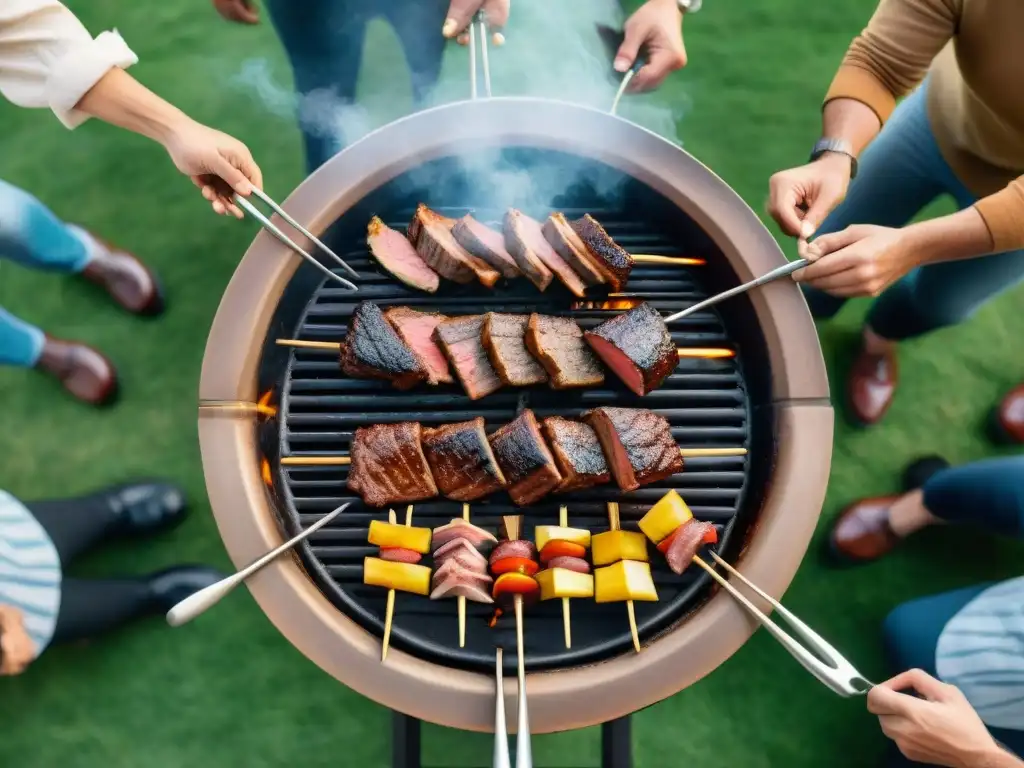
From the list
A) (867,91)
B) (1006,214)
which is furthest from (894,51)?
(1006,214)

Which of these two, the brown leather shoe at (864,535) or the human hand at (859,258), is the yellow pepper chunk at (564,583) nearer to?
the human hand at (859,258)

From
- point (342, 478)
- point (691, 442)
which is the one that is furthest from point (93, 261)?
point (691, 442)

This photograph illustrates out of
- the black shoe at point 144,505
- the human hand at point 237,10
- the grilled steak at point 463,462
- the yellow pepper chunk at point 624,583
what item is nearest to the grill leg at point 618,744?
the yellow pepper chunk at point 624,583

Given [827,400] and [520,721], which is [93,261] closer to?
[520,721]

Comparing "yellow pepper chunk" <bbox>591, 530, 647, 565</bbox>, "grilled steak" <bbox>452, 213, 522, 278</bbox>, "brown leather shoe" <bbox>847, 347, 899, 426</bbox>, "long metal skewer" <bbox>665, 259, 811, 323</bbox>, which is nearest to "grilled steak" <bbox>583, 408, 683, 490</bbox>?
"yellow pepper chunk" <bbox>591, 530, 647, 565</bbox>

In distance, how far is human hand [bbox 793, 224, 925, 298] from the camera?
2.36 meters

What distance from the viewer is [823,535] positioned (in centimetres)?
365

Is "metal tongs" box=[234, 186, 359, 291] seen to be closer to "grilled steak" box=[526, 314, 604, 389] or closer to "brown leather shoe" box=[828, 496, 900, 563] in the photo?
"grilled steak" box=[526, 314, 604, 389]

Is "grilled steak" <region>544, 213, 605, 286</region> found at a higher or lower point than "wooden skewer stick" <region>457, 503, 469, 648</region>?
higher

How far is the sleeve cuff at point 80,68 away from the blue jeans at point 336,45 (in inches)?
35.4

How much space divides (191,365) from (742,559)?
10.2ft

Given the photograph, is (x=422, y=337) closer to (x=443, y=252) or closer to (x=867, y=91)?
(x=443, y=252)

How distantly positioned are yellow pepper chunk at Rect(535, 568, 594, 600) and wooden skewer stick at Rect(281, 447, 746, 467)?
0.59 metres

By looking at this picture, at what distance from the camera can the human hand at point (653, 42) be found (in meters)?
2.95
